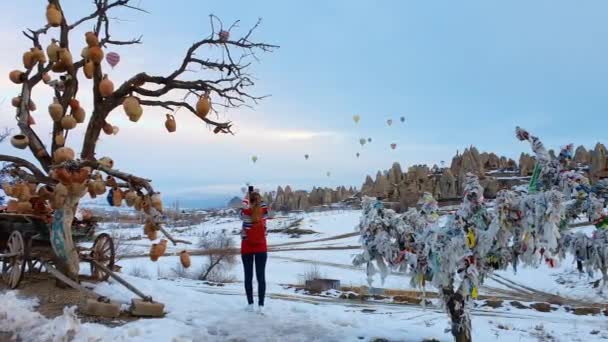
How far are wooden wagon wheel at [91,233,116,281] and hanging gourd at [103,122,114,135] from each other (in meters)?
2.05

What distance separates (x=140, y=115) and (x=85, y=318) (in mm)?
3185

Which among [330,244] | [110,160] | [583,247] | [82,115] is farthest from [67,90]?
[330,244]

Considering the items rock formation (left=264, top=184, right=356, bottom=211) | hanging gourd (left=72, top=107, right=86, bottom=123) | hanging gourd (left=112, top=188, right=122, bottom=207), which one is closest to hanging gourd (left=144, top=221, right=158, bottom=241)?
hanging gourd (left=112, top=188, right=122, bottom=207)

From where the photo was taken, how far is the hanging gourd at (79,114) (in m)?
8.22

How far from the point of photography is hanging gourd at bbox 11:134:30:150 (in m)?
8.59

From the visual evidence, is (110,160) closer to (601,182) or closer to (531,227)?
(531,227)

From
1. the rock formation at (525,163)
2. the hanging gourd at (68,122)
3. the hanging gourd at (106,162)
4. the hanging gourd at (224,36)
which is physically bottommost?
the hanging gourd at (106,162)

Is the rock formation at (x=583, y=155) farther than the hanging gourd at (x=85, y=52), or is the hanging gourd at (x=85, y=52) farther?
the rock formation at (x=583, y=155)

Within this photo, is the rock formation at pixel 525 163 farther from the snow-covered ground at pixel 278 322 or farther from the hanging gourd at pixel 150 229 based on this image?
the hanging gourd at pixel 150 229

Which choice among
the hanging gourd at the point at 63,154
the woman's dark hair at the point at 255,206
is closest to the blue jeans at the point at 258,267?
the woman's dark hair at the point at 255,206

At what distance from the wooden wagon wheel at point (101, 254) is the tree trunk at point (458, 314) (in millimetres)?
6039

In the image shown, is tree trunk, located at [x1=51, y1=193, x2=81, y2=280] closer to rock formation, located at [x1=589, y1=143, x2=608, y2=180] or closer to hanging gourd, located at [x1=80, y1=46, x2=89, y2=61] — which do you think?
hanging gourd, located at [x1=80, y1=46, x2=89, y2=61]

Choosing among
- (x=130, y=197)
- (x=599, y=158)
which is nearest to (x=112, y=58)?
(x=130, y=197)

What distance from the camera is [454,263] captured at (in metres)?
6.72
